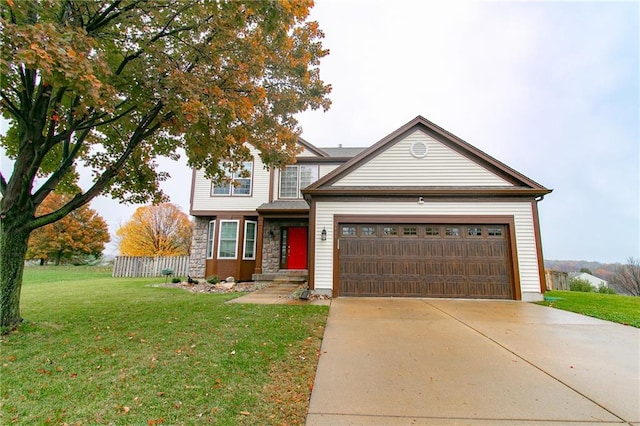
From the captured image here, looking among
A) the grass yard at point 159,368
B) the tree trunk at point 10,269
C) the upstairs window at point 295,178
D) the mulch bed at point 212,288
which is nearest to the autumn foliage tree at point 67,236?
the mulch bed at point 212,288

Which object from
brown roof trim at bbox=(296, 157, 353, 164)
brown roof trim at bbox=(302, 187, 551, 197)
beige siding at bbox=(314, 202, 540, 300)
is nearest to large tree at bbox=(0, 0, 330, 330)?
brown roof trim at bbox=(302, 187, 551, 197)

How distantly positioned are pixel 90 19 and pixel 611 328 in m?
11.2

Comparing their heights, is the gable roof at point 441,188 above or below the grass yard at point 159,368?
above

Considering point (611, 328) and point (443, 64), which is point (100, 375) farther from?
point (443, 64)

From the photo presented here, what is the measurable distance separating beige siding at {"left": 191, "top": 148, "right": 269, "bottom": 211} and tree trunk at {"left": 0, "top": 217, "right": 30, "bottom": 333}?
838 cm

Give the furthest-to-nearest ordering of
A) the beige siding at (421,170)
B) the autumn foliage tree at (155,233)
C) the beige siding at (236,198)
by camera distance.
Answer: the autumn foliage tree at (155,233), the beige siding at (236,198), the beige siding at (421,170)

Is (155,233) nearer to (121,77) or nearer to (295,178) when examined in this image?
(295,178)

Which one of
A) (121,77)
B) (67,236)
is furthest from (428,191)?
(67,236)

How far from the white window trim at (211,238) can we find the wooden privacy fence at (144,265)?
4.64 m

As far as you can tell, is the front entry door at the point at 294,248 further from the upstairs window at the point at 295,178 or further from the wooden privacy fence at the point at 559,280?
the wooden privacy fence at the point at 559,280

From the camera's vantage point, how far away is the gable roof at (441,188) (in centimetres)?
866

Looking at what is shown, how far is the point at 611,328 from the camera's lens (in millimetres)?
5297

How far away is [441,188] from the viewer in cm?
891

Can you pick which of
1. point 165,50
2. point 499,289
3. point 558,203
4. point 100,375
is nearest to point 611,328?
point 499,289
